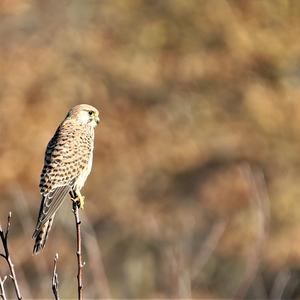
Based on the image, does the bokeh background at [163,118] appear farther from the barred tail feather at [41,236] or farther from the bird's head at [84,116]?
the barred tail feather at [41,236]

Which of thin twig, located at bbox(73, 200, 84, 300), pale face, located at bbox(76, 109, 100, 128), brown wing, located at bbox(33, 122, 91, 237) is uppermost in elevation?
pale face, located at bbox(76, 109, 100, 128)

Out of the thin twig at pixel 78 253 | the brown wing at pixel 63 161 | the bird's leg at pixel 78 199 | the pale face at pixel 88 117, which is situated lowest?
the thin twig at pixel 78 253

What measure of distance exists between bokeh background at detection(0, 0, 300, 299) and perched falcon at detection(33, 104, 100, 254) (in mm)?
9425

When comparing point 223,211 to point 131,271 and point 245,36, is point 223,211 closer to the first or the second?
point 131,271

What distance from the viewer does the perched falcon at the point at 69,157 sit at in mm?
3863

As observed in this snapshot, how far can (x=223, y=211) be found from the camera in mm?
13984

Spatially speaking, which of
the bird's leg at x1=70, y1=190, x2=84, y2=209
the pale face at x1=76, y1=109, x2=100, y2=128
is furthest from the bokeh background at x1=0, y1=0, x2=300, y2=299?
the bird's leg at x1=70, y1=190, x2=84, y2=209

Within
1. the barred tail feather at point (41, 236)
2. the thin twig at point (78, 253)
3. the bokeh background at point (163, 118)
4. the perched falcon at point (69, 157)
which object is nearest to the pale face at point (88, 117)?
the perched falcon at point (69, 157)

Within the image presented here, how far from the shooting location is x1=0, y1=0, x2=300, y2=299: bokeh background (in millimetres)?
13828

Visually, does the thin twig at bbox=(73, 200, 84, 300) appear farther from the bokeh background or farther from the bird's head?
the bokeh background

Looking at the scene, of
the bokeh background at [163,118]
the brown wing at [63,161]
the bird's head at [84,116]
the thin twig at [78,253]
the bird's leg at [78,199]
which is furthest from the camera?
the bokeh background at [163,118]

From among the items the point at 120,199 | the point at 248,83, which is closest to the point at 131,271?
the point at 120,199

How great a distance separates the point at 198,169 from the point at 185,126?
0.66 metres

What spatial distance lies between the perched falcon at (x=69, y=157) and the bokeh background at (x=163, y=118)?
9425mm
